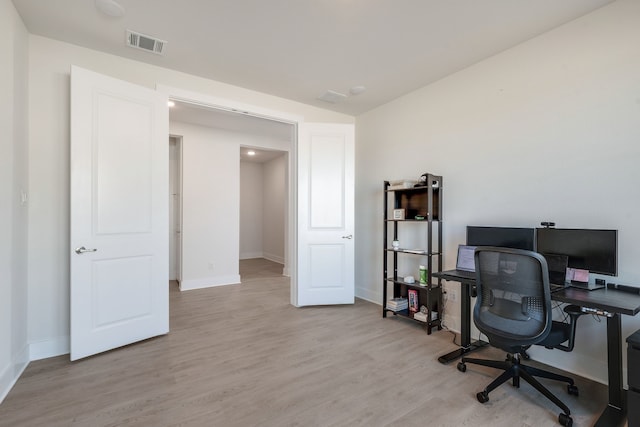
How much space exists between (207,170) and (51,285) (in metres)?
2.87

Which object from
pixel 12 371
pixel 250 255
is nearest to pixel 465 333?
pixel 12 371

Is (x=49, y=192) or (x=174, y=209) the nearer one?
(x=49, y=192)

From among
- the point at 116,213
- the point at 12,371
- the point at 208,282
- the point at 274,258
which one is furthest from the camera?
the point at 274,258

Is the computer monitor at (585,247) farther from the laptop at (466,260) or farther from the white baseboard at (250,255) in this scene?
the white baseboard at (250,255)

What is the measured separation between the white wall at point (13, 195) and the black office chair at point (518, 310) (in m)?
3.23

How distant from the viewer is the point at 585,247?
207 centimetres

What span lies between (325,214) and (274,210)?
4.01m

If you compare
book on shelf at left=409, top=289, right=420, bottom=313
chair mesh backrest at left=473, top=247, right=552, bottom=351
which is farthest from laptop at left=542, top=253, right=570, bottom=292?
book on shelf at left=409, top=289, right=420, bottom=313

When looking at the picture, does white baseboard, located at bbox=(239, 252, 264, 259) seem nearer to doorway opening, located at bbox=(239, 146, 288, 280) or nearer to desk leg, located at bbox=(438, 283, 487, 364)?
doorway opening, located at bbox=(239, 146, 288, 280)

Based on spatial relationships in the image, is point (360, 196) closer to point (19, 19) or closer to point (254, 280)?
point (254, 280)

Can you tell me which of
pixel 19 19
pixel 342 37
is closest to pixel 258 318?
pixel 342 37

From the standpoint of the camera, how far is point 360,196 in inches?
174

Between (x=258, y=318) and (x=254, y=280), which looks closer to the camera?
(x=258, y=318)

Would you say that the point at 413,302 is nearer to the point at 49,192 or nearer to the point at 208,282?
the point at 208,282
